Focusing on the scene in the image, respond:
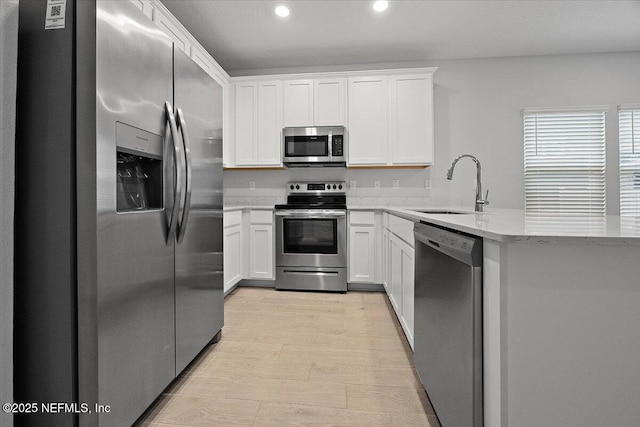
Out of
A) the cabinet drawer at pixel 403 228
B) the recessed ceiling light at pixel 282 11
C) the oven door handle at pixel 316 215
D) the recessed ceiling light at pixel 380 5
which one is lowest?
the cabinet drawer at pixel 403 228

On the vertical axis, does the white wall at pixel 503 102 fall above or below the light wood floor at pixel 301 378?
above

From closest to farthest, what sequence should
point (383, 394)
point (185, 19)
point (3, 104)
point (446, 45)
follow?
point (3, 104), point (383, 394), point (185, 19), point (446, 45)

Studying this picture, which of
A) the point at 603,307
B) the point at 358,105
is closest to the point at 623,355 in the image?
the point at 603,307

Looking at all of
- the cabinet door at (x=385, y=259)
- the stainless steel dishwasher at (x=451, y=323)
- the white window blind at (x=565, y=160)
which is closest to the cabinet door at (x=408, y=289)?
the stainless steel dishwasher at (x=451, y=323)

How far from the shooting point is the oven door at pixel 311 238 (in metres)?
3.56

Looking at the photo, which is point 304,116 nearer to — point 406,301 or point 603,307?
point 406,301

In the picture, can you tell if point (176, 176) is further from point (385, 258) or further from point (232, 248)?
point (385, 258)

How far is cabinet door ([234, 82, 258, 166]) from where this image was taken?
3.94 m

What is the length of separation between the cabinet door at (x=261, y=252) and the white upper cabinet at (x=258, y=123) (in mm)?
822

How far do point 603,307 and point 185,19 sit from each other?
12.1ft

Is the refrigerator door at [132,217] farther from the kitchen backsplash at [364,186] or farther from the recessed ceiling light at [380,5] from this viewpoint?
the kitchen backsplash at [364,186]

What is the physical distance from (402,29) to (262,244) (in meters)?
2.72

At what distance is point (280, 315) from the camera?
283 cm

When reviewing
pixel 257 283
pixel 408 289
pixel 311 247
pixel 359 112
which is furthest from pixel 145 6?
pixel 257 283
